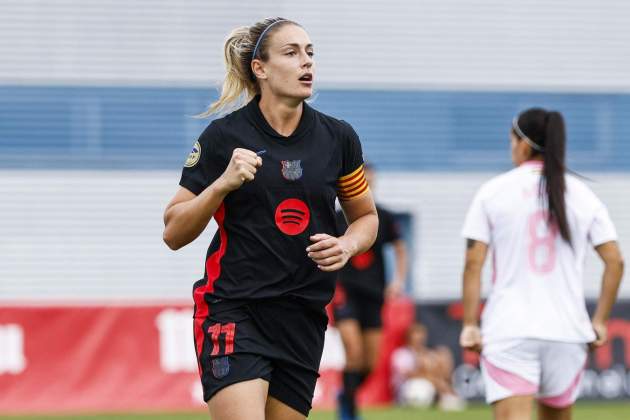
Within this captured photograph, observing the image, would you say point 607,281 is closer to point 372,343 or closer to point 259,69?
point 259,69

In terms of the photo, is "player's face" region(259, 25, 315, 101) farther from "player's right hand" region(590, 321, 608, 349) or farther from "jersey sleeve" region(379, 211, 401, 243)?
"jersey sleeve" region(379, 211, 401, 243)

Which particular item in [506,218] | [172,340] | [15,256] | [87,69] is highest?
[506,218]

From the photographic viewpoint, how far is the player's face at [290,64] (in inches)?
198

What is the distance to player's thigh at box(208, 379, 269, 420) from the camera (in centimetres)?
474

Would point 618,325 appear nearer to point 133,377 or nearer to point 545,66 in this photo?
point 133,377

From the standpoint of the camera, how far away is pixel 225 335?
4.90 meters

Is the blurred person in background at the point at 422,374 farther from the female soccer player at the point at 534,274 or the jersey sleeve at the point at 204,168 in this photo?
the jersey sleeve at the point at 204,168

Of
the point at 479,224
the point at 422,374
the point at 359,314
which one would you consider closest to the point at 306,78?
the point at 479,224

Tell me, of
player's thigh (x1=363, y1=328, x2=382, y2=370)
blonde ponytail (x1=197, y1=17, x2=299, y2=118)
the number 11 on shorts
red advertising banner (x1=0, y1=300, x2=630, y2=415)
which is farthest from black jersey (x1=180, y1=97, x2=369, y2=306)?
red advertising banner (x1=0, y1=300, x2=630, y2=415)

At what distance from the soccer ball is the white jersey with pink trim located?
7210mm

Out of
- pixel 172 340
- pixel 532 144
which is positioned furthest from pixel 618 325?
pixel 532 144

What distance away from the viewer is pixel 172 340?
13.3m

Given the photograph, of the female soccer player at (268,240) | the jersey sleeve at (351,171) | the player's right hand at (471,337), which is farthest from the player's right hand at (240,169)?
the player's right hand at (471,337)

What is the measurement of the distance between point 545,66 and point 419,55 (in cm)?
226
